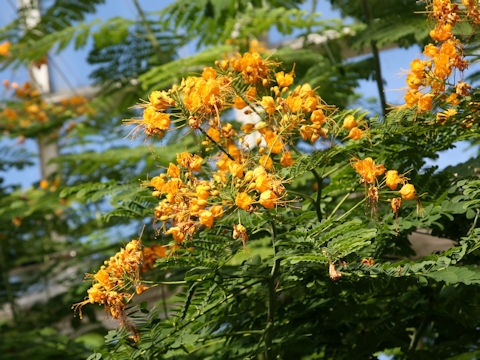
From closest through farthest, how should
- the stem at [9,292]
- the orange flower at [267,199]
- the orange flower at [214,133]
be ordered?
the orange flower at [267,199]
the orange flower at [214,133]
the stem at [9,292]

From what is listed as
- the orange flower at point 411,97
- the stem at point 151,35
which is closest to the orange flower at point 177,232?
the orange flower at point 411,97

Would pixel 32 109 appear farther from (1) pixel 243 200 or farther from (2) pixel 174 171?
(1) pixel 243 200

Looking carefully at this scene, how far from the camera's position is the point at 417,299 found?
64.1 inches

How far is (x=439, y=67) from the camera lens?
125 centimetres

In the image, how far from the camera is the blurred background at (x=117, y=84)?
2145 mm

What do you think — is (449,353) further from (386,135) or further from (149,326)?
(149,326)

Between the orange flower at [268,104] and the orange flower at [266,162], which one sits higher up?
the orange flower at [268,104]

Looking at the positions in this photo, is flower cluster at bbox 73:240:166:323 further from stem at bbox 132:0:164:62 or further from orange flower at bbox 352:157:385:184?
stem at bbox 132:0:164:62

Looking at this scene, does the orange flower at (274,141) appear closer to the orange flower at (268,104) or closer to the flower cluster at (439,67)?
the orange flower at (268,104)

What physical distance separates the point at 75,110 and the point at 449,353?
179 inches

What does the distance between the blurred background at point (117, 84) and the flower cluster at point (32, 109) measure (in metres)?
0.02

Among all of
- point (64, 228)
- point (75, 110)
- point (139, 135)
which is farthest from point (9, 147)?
point (139, 135)

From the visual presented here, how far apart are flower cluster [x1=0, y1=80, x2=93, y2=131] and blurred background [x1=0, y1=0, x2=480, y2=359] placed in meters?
0.02

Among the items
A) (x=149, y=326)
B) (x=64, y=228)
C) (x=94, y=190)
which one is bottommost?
(x=64, y=228)
